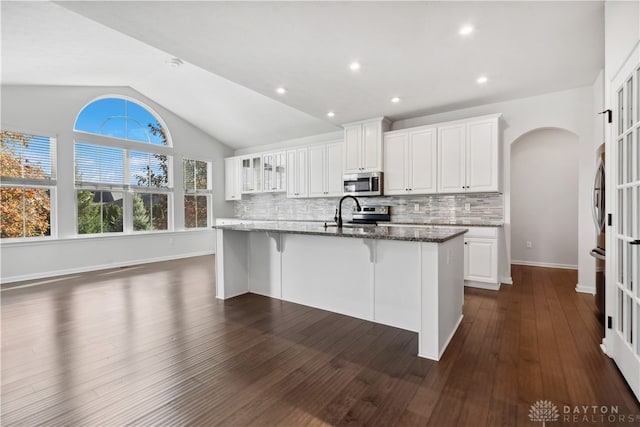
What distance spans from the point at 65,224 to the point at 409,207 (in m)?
6.14

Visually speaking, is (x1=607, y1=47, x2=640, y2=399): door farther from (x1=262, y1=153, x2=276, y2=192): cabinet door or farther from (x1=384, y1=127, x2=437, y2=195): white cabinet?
(x1=262, y1=153, x2=276, y2=192): cabinet door

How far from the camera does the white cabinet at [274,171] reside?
22.8 ft

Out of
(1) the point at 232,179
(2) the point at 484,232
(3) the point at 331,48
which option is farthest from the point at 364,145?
(1) the point at 232,179

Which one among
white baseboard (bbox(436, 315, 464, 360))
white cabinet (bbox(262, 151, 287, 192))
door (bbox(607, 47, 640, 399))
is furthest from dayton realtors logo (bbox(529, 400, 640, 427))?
white cabinet (bbox(262, 151, 287, 192))

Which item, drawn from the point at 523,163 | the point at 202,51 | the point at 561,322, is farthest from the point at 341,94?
the point at 523,163

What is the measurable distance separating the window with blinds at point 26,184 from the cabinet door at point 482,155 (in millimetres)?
6904

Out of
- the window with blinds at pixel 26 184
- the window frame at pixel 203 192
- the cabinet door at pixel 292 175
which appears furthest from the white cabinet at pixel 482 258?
the window with blinds at pixel 26 184

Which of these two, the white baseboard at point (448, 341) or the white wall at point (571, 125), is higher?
the white wall at point (571, 125)

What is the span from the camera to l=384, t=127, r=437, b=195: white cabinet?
472 cm

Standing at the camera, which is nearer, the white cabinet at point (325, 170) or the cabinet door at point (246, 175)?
the white cabinet at point (325, 170)

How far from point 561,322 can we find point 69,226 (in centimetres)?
734

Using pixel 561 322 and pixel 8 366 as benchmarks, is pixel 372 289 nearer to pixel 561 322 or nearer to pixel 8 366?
pixel 561 322

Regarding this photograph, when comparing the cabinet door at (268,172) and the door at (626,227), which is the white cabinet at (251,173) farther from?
the door at (626,227)

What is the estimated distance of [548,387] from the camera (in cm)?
185
